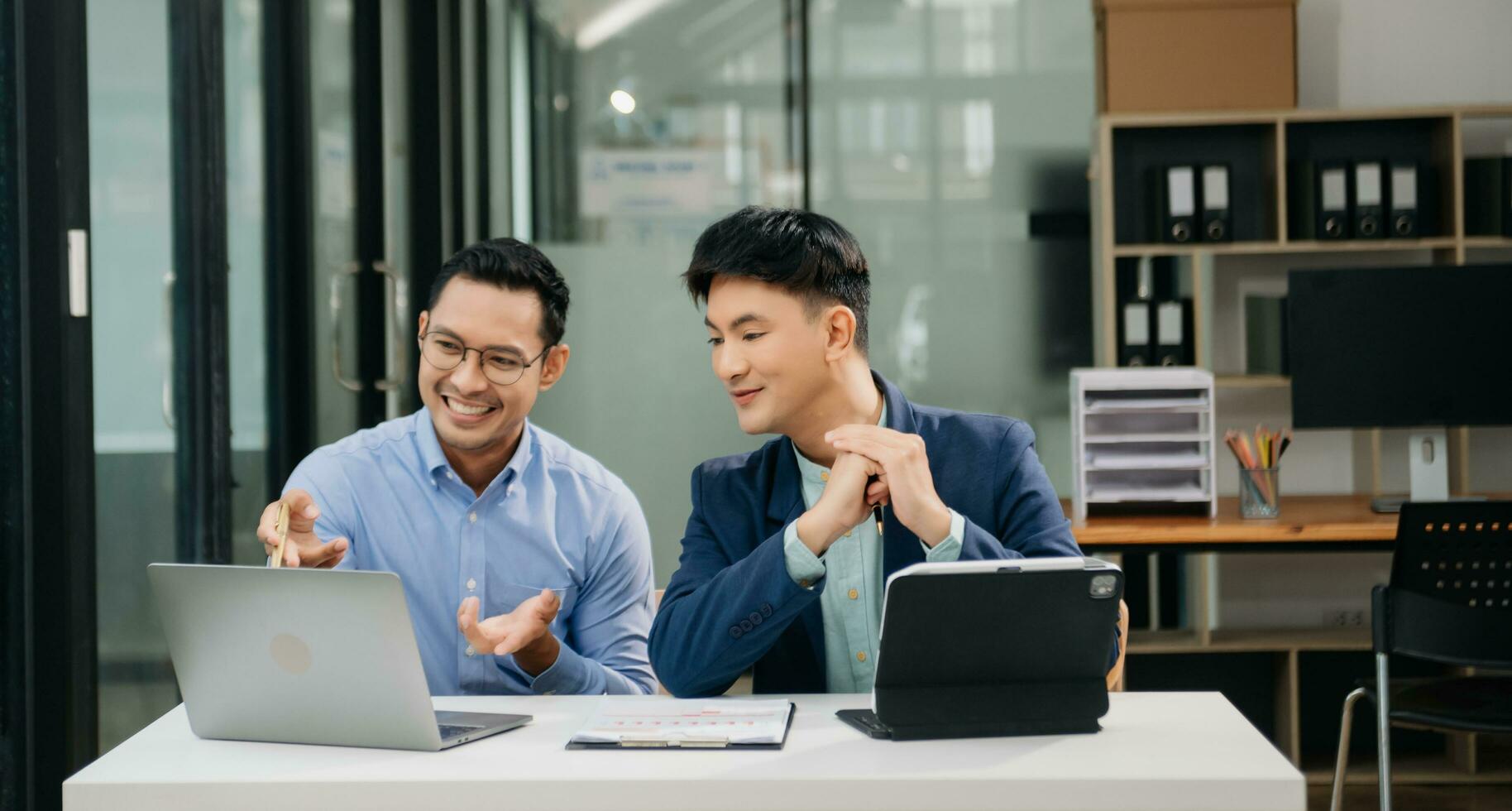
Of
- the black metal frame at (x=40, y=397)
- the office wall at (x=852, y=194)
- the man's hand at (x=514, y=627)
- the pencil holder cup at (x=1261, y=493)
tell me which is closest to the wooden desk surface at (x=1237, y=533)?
the pencil holder cup at (x=1261, y=493)

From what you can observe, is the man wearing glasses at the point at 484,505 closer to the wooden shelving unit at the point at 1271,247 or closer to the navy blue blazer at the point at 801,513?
the navy blue blazer at the point at 801,513

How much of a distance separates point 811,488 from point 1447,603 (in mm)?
1377

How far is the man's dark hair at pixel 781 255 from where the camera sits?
1794 millimetres

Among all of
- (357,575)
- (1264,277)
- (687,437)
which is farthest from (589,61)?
(357,575)

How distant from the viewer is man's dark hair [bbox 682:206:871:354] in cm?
179

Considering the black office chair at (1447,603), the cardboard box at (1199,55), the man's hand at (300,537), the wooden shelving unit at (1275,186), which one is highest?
the cardboard box at (1199,55)

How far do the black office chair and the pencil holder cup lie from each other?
0.75 meters

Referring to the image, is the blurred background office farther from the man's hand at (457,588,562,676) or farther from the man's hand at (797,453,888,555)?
the man's hand at (797,453,888,555)

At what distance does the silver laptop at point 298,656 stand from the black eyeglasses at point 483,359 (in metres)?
0.68

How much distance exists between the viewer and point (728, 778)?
134cm

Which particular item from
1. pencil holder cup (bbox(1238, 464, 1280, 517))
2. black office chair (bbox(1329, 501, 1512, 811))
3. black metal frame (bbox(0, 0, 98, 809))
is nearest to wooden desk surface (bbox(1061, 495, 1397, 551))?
pencil holder cup (bbox(1238, 464, 1280, 517))

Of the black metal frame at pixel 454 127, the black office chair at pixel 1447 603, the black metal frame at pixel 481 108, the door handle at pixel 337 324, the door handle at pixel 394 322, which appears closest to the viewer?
the black office chair at pixel 1447 603

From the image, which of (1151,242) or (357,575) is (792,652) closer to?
(357,575)

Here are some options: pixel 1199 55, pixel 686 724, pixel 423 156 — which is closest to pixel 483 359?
pixel 686 724
